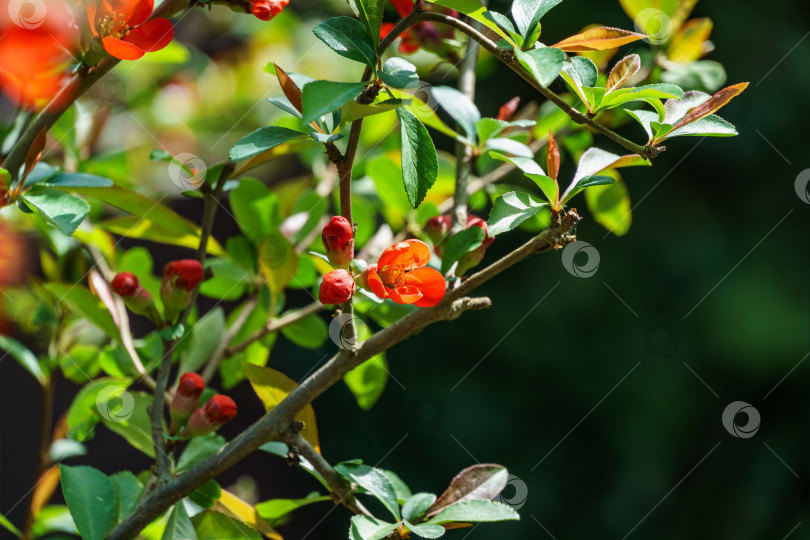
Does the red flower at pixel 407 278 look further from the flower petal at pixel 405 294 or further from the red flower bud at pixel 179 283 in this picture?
the red flower bud at pixel 179 283

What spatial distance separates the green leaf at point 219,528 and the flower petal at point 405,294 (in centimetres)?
21

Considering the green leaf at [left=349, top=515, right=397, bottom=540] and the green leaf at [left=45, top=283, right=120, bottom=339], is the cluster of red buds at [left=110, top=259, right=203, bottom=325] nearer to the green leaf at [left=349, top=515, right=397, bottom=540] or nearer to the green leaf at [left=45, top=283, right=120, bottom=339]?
the green leaf at [left=45, top=283, right=120, bottom=339]

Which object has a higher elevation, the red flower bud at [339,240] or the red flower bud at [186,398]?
the red flower bud at [339,240]

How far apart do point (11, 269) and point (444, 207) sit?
2.05ft

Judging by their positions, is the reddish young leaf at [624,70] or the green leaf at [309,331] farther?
the green leaf at [309,331]

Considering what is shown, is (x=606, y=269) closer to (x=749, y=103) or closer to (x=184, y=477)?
(x=749, y=103)

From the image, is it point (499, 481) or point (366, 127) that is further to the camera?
point (366, 127)

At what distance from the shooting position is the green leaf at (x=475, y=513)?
46 centimetres

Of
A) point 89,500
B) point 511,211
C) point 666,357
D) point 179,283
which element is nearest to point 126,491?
point 89,500

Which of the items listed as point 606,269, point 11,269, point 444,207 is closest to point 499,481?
point 444,207

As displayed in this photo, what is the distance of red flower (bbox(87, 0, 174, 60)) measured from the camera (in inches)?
19.4

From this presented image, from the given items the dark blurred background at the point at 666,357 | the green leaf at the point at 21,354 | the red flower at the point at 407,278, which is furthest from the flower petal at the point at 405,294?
the dark blurred background at the point at 666,357

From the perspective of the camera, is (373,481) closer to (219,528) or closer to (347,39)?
(219,528)

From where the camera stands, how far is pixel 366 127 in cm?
96
